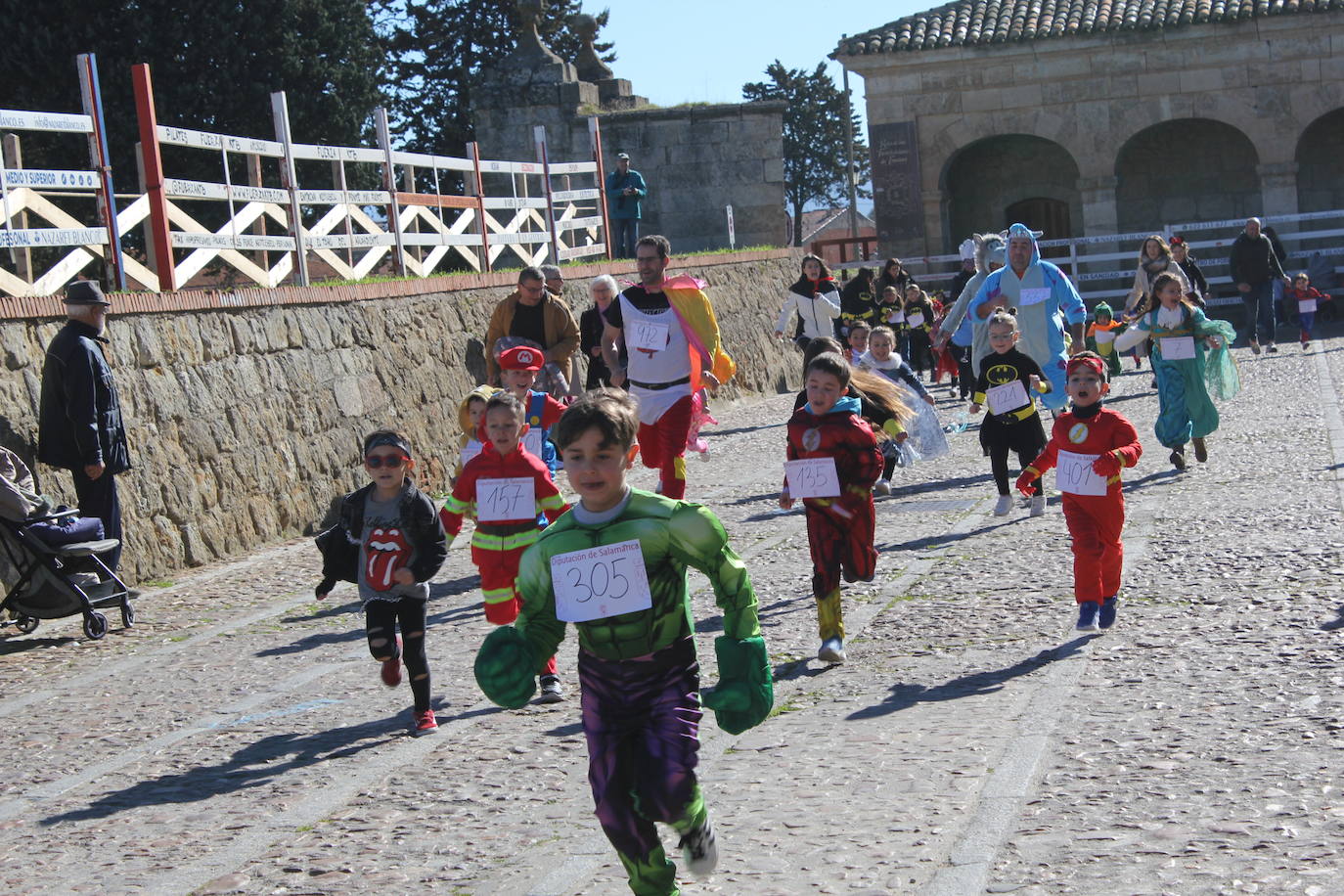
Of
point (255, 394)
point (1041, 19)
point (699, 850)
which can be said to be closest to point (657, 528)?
point (699, 850)

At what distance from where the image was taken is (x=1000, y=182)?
3781cm

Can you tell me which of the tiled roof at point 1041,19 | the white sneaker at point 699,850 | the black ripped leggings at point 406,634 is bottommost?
the white sneaker at point 699,850

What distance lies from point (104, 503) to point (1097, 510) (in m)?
5.50

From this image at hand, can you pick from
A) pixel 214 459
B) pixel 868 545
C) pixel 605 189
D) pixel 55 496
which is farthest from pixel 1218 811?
pixel 605 189

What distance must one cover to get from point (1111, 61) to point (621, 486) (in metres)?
33.7

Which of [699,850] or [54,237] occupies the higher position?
[54,237]

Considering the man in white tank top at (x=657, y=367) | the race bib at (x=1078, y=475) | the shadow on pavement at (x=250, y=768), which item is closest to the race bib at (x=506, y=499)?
the shadow on pavement at (x=250, y=768)

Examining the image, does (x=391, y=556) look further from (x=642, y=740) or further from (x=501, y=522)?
(x=642, y=740)

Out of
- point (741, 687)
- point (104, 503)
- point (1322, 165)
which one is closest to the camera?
point (741, 687)

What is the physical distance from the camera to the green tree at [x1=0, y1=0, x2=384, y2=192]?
2956cm

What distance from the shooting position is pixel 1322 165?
36188 mm

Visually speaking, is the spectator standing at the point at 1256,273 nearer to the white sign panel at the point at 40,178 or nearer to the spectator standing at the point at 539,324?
the spectator standing at the point at 539,324

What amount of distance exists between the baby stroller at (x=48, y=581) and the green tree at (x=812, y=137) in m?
69.7

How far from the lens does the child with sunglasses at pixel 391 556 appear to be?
21.0ft
